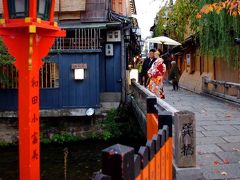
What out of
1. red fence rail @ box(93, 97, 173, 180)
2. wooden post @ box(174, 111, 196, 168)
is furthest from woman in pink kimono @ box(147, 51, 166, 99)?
red fence rail @ box(93, 97, 173, 180)

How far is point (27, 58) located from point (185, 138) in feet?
9.64

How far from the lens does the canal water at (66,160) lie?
12.1 m

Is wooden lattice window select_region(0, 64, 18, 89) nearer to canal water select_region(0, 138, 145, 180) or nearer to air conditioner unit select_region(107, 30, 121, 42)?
canal water select_region(0, 138, 145, 180)

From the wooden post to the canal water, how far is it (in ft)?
20.1

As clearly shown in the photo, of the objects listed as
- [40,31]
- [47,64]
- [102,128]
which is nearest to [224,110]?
[102,128]

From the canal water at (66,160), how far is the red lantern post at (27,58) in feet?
18.0

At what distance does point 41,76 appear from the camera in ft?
50.5

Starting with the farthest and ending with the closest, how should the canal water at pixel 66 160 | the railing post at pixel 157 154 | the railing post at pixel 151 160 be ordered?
1. the canal water at pixel 66 160
2. the railing post at pixel 157 154
3. the railing post at pixel 151 160

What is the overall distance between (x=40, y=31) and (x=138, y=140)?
1122 centimetres

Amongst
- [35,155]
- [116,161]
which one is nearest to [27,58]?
[35,155]

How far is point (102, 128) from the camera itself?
53.2ft

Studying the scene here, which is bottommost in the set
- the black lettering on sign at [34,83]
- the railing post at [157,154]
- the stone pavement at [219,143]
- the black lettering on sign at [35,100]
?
the stone pavement at [219,143]

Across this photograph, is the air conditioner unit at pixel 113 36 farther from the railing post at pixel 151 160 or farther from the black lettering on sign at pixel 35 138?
the railing post at pixel 151 160

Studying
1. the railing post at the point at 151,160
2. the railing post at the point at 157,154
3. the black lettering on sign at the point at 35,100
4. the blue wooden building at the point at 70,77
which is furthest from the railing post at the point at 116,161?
the blue wooden building at the point at 70,77
